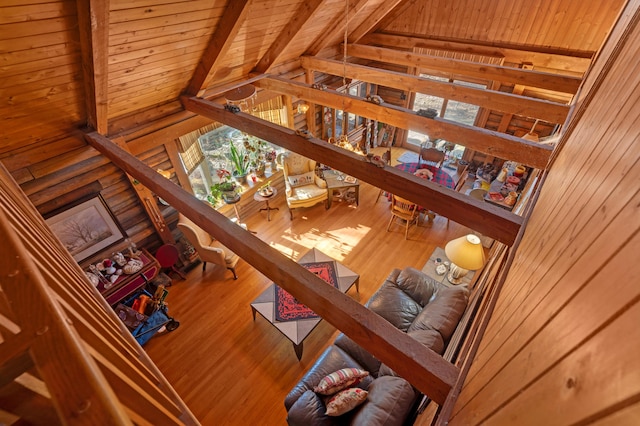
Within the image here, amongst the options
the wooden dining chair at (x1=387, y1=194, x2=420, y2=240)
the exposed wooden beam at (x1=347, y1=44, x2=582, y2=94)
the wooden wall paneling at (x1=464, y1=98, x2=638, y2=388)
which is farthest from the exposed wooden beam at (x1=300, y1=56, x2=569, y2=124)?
the wooden wall paneling at (x1=464, y1=98, x2=638, y2=388)

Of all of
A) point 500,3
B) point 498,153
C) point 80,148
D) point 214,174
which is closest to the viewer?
point 498,153

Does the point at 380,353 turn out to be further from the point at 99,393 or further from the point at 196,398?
the point at 196,398

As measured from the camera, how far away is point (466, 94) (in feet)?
12.9

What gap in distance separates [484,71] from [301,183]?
3.66m

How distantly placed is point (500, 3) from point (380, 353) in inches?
249

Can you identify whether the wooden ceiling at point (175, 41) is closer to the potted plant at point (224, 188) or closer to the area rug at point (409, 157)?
the potted plant at point (224, 188)

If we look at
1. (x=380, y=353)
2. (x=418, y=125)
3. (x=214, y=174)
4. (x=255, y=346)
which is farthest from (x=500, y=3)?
(x=255, y=346)

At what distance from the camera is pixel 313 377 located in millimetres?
3055

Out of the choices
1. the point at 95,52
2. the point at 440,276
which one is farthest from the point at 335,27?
the point at 440,276

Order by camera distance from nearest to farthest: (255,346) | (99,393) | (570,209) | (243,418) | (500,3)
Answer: (99,393) < (570,209) < (243,418) < (255,346) < (500,3)

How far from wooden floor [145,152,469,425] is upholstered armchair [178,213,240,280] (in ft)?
1.04

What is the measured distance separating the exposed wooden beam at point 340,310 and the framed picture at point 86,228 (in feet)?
6.60

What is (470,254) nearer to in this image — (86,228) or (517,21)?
(517,21)

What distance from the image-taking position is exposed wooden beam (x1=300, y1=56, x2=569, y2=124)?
3.37 metres
